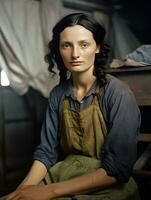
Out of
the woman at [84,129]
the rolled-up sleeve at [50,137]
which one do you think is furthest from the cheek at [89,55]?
the rolled-up sleeve at [50,137]

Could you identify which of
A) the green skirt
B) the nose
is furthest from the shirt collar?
the green skirt

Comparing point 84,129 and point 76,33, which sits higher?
point 76,33

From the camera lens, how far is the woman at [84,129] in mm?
1991

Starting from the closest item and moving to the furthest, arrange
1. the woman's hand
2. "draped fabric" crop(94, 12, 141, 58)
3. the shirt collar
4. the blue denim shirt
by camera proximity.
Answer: the woman's hand, the blue denim shirt, the shirt collar, "draped fabric" crop(94, 12, 141, 58)

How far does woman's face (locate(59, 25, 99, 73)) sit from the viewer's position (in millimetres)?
2115

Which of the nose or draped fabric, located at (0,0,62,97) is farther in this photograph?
draped fabric, located at (0,0,62,97)

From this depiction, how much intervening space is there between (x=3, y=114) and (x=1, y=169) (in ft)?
2.05

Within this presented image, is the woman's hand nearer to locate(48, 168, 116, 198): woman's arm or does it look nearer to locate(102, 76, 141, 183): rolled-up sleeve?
locate(48, 168, 116, 198): woman's arm

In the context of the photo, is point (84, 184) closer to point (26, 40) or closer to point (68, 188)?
point (68, 188)

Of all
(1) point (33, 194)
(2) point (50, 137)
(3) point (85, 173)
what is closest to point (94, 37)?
(2) point (50, 137)

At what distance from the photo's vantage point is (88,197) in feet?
6.42

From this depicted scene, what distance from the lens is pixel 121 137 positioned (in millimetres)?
2020

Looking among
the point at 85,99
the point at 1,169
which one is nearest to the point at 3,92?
the point at 1,169

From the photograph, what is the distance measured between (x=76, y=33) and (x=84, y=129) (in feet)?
2.19
